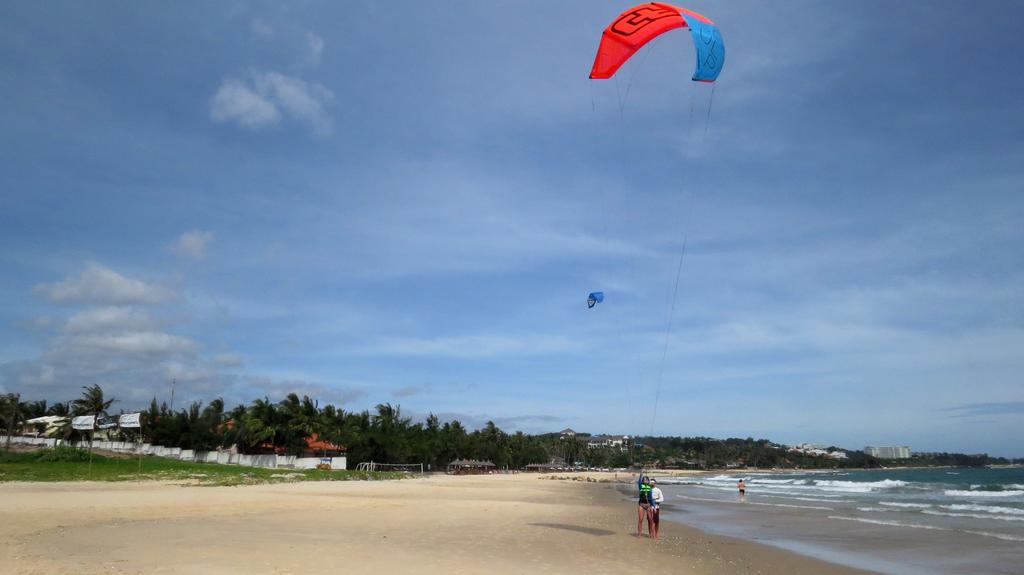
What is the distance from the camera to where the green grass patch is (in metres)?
30.2

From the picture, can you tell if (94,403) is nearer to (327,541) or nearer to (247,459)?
(247,459)

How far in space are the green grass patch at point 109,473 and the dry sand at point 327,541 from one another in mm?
10444

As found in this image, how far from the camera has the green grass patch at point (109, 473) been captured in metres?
30.2

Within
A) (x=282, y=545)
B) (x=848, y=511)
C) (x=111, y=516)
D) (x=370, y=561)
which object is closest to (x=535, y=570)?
(x=370, y=561)

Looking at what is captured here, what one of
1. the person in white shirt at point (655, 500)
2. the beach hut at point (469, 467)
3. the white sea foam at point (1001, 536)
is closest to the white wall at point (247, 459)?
the beach hut at point (469, 467)

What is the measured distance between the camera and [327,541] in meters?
12.0

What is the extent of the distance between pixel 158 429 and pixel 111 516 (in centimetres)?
5211

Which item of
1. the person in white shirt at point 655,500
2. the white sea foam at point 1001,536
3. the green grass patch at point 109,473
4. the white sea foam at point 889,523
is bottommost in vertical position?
the green grass patch at point 109,473

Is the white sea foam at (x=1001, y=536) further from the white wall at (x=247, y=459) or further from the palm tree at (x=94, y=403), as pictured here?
the palm tree at (x=94, y=403)

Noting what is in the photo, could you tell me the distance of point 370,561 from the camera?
1005 cm

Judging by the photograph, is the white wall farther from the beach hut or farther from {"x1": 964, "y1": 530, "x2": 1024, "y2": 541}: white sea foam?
{"x1": 964, "y1": 530, "x2": 1024, "y2": 541}: white sea foam

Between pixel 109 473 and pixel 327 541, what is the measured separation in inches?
1087

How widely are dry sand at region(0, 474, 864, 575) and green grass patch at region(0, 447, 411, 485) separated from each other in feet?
34.3

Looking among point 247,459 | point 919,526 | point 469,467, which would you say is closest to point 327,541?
point 919,526
